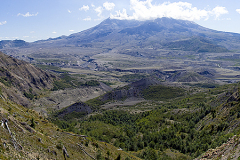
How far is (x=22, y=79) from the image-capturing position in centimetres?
10888

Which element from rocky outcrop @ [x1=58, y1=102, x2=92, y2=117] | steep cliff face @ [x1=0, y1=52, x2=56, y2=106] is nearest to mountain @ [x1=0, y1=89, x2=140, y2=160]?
rocky outcrop @ [x1=58, y1=102, x2=92, y2=117]

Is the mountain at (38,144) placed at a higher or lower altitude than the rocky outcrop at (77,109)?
higher

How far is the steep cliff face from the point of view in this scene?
9400cm

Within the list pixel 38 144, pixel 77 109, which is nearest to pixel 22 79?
pixel 77 109

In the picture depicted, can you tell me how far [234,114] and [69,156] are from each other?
35294 mm

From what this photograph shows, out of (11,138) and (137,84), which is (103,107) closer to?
(137,84)

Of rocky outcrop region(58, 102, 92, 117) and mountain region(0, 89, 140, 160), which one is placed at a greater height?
mountain region(0, 89, 140, 160)

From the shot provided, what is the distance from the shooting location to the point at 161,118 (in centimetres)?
6397

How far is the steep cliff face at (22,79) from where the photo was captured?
9400cm

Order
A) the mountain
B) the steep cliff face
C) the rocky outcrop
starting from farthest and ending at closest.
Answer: the steep cliff face → the rocky outcrop → the mountain

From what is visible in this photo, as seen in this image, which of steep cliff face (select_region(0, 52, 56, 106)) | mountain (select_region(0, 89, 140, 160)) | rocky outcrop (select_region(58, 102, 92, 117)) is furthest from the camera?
steep cliff face (select_region(0, 52, 56, 106))

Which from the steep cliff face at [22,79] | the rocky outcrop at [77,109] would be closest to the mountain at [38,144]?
the rocky outcrop at [77,109]

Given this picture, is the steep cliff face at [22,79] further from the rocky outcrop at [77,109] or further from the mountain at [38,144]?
the mountain at [38,144]

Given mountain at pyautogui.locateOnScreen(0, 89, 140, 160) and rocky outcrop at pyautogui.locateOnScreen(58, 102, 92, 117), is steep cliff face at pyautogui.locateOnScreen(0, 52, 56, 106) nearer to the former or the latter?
rocky outcrop at pyautogui.locateOnScreen(58, 102, 92, 117)
